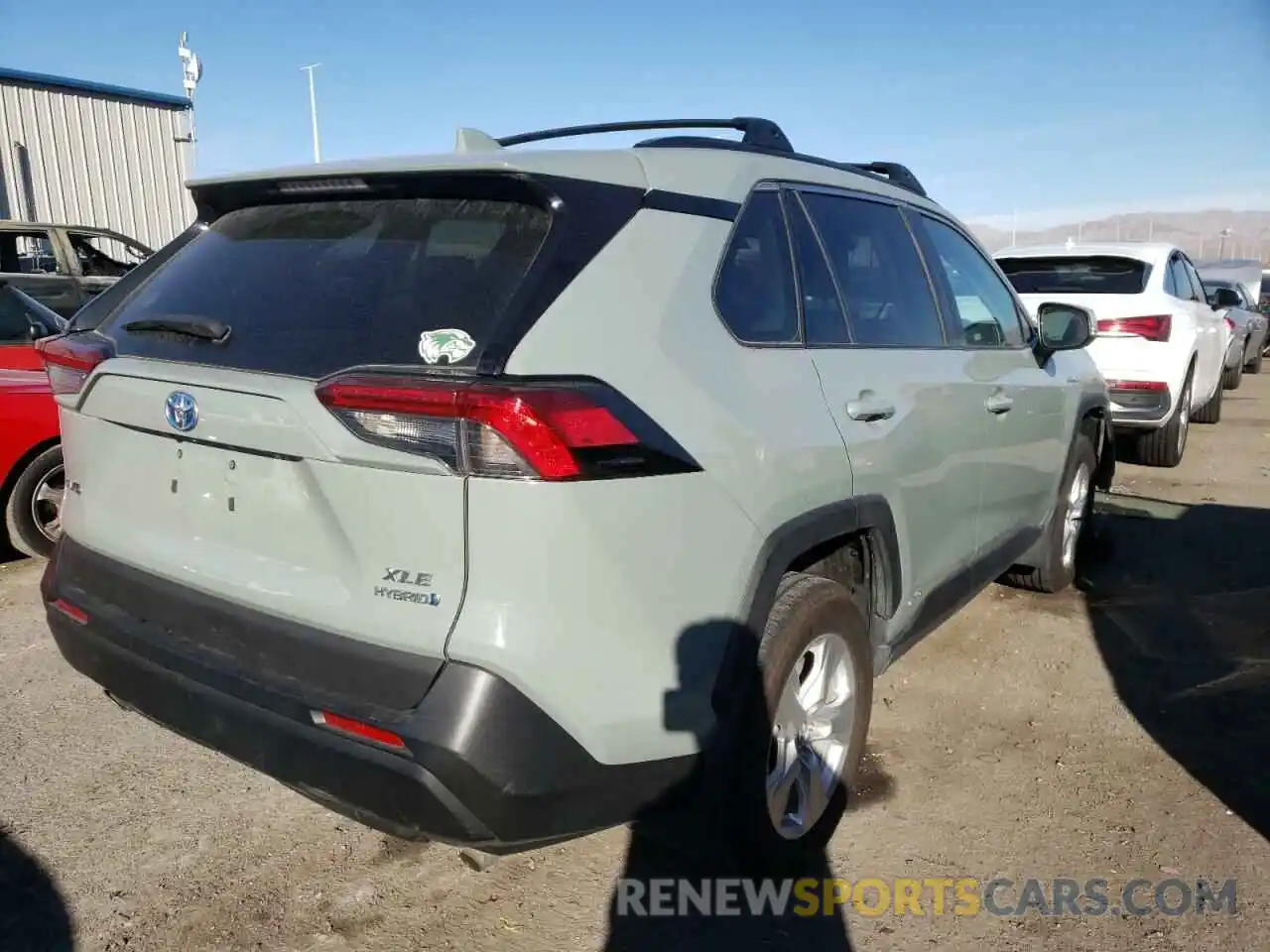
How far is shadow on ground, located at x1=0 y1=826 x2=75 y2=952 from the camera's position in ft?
7.63

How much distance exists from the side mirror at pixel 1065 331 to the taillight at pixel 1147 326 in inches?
126

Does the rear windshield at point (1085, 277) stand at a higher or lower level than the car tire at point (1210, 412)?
higher

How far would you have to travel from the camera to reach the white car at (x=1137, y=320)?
6906mm

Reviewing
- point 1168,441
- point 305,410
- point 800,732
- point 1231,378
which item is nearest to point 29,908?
point 305,410

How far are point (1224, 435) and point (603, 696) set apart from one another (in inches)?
392

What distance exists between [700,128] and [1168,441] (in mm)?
5978

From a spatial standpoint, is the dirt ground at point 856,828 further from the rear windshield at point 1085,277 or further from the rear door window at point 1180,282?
the rear door window at point 1180,282

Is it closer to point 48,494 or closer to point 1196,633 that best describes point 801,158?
point 1196,633

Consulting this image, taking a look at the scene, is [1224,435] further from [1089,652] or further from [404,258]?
[404,258]

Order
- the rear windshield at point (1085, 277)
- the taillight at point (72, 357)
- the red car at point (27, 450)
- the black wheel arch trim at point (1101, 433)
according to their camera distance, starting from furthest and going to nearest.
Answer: the rear windshield at point (1085, 277) → the red car at point (27, 450) → the black wheel arch trim at point (1101, 433) → the taillight at point (72, 357)

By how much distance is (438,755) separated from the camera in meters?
1.76

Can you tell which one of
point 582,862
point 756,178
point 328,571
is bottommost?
point 582,862

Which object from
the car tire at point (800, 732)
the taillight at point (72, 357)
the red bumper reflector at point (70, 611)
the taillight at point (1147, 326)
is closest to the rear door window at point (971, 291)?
the car tire at point (800, 732)

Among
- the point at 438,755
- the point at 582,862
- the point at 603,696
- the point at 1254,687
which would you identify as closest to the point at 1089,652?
the point at 1254,687
